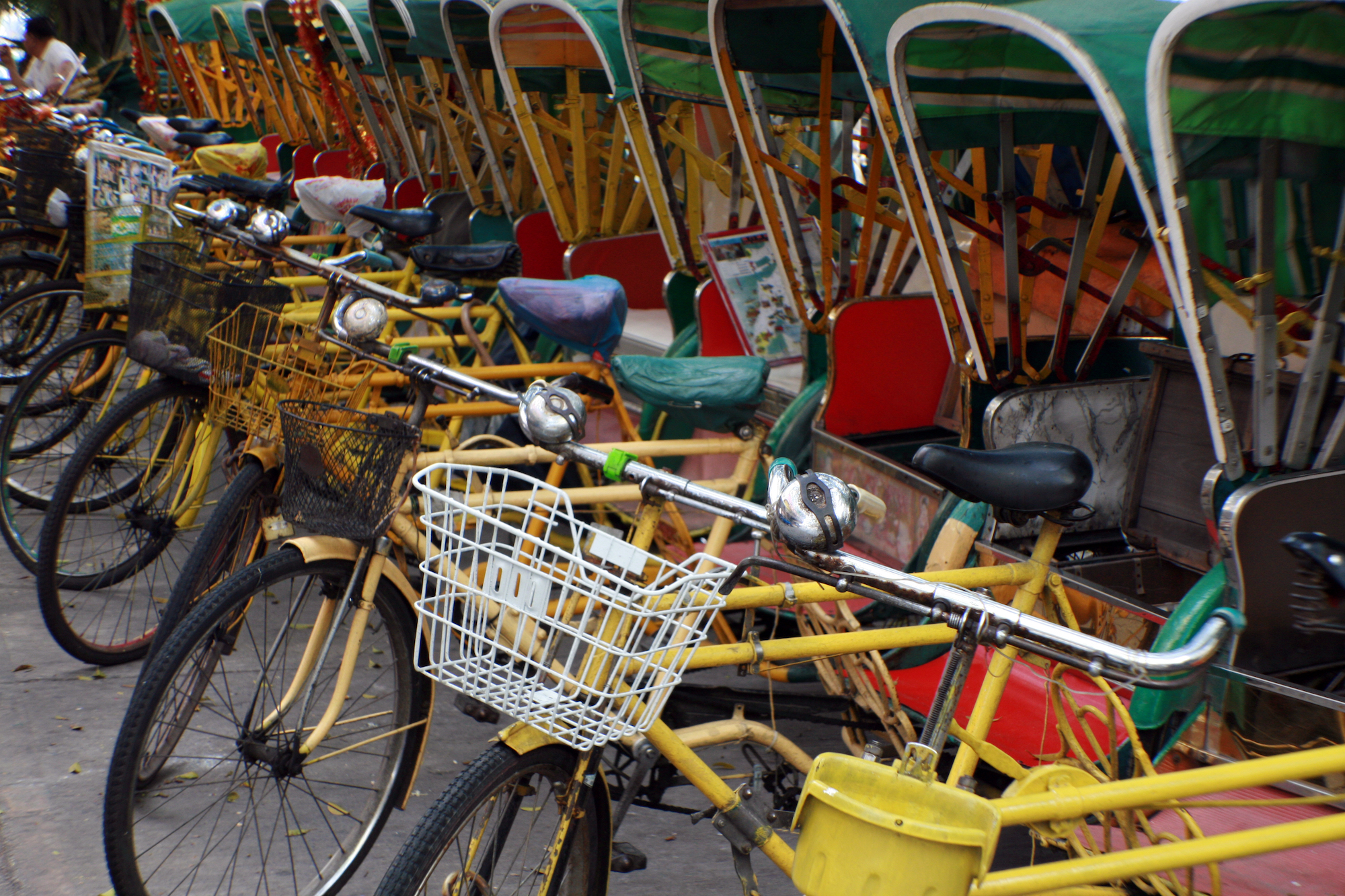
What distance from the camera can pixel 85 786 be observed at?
9.98ft

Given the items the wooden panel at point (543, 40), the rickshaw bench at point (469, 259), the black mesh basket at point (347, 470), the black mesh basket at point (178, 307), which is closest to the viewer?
the black mesh basket at point (347, 470)

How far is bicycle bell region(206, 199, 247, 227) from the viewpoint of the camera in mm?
3920

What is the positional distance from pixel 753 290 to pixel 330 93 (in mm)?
4336

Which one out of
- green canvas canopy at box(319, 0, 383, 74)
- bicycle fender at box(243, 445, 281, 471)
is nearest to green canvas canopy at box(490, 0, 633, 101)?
green canvas canopy at box(319, 0, 383, 74)

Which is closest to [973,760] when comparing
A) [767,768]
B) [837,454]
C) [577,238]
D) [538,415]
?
[767,768]

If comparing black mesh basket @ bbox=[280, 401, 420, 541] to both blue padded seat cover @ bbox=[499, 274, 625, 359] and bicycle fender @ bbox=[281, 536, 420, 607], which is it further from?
blue padded seat cover @ bbox=[499, 274, 625, 359]

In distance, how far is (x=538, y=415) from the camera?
6.46 ft

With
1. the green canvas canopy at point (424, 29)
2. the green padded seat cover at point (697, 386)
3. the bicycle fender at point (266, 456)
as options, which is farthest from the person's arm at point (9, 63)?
the green padded seat cover at point (697, 386)

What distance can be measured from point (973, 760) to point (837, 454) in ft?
4.99

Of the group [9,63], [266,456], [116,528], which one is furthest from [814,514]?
[9,63]

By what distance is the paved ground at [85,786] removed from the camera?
108 inches

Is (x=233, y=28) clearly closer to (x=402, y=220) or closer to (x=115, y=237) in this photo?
(x=115, y=237)

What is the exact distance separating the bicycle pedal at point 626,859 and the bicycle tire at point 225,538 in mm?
1269

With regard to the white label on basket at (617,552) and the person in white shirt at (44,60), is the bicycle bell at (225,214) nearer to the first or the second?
the white label on basket at (617,552)
